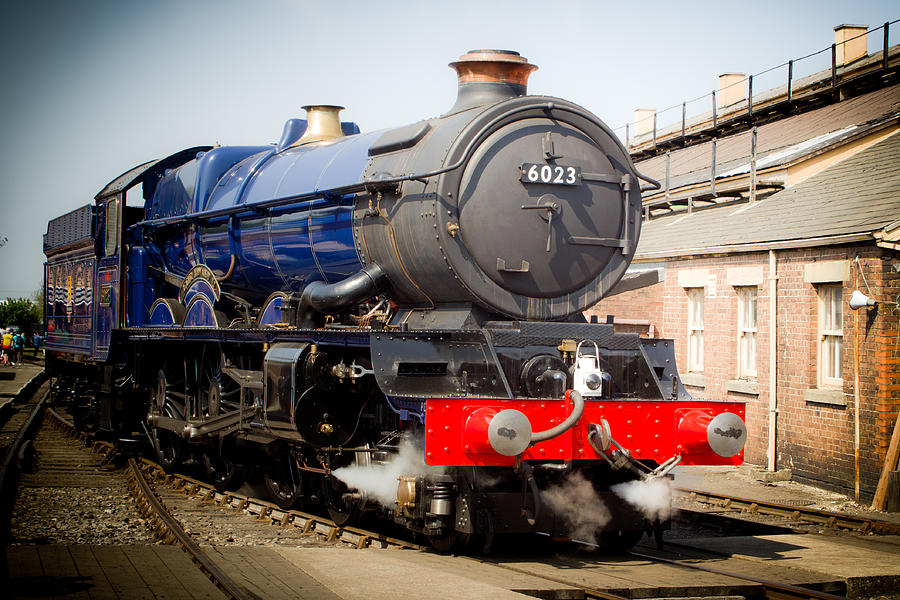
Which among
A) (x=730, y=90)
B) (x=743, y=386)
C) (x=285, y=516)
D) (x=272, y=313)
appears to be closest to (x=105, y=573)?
(x=285, y=516)

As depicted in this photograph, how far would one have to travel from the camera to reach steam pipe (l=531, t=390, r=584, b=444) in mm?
6297

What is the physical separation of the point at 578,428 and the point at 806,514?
157 inches

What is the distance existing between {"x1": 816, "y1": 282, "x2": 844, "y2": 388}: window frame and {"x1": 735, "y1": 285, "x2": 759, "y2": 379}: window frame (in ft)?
3.76

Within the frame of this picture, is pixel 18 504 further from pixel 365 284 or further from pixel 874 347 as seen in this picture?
pixel 874 347

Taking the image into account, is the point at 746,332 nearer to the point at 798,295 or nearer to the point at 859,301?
the point at 798,295

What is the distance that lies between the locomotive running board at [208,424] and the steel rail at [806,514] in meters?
4.84

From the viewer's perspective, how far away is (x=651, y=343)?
7.52 meters

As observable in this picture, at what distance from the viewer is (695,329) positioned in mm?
13969

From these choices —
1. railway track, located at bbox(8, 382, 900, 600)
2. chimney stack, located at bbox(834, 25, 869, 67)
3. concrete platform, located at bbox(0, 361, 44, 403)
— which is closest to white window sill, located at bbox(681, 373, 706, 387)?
railway track, located at bbox(8, 382, 900, 600)

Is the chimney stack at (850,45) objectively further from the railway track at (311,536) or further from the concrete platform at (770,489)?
the railway track at (311,536)

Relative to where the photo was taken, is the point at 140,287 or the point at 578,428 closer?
the point at 578,428

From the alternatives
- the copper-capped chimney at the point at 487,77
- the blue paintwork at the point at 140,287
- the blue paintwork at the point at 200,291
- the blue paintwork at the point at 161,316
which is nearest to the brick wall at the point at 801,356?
the copper-capped chimney at the point at 487,77

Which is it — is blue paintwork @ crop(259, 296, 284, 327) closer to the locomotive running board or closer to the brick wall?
the locomotive running board

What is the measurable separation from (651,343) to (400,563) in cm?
254
